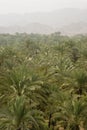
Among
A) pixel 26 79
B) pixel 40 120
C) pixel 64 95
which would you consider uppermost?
pixel 26 79

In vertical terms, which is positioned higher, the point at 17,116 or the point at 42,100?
the point at 42,100

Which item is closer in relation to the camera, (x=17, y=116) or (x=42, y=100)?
(x=17, y=116)

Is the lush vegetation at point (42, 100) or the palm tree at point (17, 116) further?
the lush vegetation at point (42, 100)

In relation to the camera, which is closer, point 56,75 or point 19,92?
point 19,92

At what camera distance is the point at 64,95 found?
2848 centimetres

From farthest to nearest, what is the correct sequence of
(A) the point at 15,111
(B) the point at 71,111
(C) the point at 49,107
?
(C) the point at 49,107 < (B) the point at 71,111 < (A) the point at 15,111

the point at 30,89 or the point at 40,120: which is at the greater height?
the point at 30,89

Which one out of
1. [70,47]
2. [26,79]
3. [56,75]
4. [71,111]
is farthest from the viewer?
[70,47]

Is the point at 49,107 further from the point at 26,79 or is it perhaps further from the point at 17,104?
the point at 17,104

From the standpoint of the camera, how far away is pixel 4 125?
2425 cm

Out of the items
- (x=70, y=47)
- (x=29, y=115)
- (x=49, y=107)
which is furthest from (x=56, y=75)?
(x=70, y=47)

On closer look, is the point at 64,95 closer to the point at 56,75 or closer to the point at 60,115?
the point at 60,115

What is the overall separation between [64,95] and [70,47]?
107 feet

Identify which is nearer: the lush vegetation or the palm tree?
the palm tree
